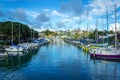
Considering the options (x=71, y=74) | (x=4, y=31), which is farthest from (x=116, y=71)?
(x=4, y=31)

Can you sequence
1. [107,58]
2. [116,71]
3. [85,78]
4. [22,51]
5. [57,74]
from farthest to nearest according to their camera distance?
[22,51] < [107,58] < [116,71] < [57,74] < [85,78]

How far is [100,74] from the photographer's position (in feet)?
151

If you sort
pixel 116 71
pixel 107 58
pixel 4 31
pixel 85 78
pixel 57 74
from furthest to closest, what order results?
pixel 4 31
pixel 107 58
pixel 116 71
pixel 57 74
pixel 85 78

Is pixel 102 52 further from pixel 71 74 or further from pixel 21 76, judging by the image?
pixel 21 76

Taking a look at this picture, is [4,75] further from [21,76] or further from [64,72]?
[64,72]

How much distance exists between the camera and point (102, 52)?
219 feet

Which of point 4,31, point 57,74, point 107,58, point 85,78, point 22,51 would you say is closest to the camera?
point 85,78

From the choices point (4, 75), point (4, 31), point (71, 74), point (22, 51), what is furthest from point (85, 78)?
point (4, 31)

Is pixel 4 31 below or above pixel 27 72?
above

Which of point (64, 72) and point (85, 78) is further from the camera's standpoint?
point (64, 72)

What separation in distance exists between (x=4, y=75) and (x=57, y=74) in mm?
9337

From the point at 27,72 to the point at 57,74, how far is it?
5.91 metres

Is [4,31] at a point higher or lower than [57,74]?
higher

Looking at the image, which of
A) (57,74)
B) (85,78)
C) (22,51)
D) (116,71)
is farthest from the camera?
(22,51)
